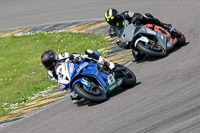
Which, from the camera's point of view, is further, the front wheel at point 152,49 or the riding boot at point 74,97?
the front wheel at point 152,49

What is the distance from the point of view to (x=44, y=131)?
946 centimetres

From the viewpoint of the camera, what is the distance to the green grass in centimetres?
1369

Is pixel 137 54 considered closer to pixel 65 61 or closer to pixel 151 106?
pixel 65 61

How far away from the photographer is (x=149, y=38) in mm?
12336

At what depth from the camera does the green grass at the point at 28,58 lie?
44.9 feet

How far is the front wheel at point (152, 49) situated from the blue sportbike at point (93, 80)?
130cm

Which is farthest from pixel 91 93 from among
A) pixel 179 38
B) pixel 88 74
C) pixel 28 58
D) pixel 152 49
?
pixel 28 58

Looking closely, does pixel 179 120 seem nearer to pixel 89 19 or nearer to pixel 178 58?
pixel 178 58

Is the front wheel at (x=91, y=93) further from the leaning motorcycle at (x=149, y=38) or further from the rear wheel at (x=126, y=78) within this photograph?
the leaning motorcycle at (x=149, y=38)

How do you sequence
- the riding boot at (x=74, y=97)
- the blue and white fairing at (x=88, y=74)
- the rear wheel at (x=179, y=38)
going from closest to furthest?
the blue and white fairing at (x=88, y=74), the riding boot at (x=74, y=97), the rear wheel at (x=179, y=38)

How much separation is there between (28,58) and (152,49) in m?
7.08

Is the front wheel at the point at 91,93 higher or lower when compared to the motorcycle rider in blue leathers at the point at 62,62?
lower

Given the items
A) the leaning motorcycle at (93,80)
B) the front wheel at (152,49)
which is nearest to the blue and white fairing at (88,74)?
the leaning motorcycle at (93,80)

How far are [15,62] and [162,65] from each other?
308 inches
